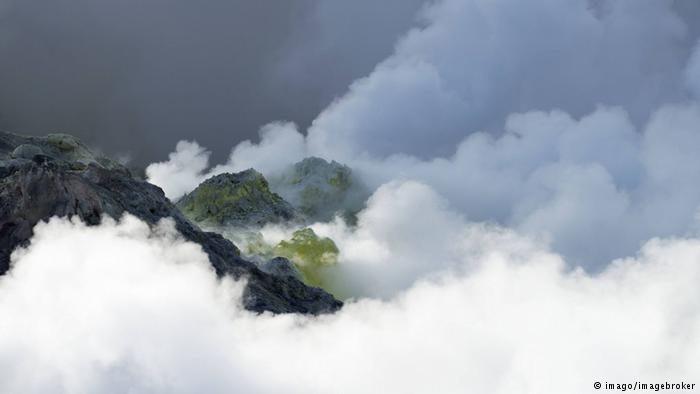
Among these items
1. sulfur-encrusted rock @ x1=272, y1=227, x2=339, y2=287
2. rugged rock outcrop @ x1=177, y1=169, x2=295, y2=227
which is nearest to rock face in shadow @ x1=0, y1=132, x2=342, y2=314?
sulfur-encrusted rock @ x1=272, y1=227, x2=339, y2=287

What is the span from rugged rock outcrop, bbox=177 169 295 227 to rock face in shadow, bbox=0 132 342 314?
62187mm

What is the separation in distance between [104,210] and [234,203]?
288 feet

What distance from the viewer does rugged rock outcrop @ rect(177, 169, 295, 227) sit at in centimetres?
15188

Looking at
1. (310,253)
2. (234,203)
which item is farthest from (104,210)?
(234,203)

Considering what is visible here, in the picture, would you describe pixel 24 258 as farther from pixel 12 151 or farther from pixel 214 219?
pixel 214 219

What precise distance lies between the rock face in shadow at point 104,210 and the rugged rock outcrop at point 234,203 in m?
62.2

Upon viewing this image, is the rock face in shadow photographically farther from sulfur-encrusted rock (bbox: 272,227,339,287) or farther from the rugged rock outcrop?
the rugged rock outcrop

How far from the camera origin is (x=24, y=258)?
199 feet

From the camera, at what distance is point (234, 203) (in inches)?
6166

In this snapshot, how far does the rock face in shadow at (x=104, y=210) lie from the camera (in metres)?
65.6

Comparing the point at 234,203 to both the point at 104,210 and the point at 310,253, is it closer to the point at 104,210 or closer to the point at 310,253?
the point at 310,253

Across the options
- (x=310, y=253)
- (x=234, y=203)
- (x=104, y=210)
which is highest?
(x=234, y=203)

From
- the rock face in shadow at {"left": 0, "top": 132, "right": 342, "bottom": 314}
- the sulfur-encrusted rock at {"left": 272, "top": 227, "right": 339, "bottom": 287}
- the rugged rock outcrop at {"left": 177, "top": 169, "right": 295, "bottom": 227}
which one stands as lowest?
the rock face in shadow at {"left": 0, "top": 132, "right": 342, "bottom": 314}

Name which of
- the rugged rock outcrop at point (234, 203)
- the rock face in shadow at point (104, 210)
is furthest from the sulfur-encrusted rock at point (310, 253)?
the rock face in shadow at point (104, 210)
